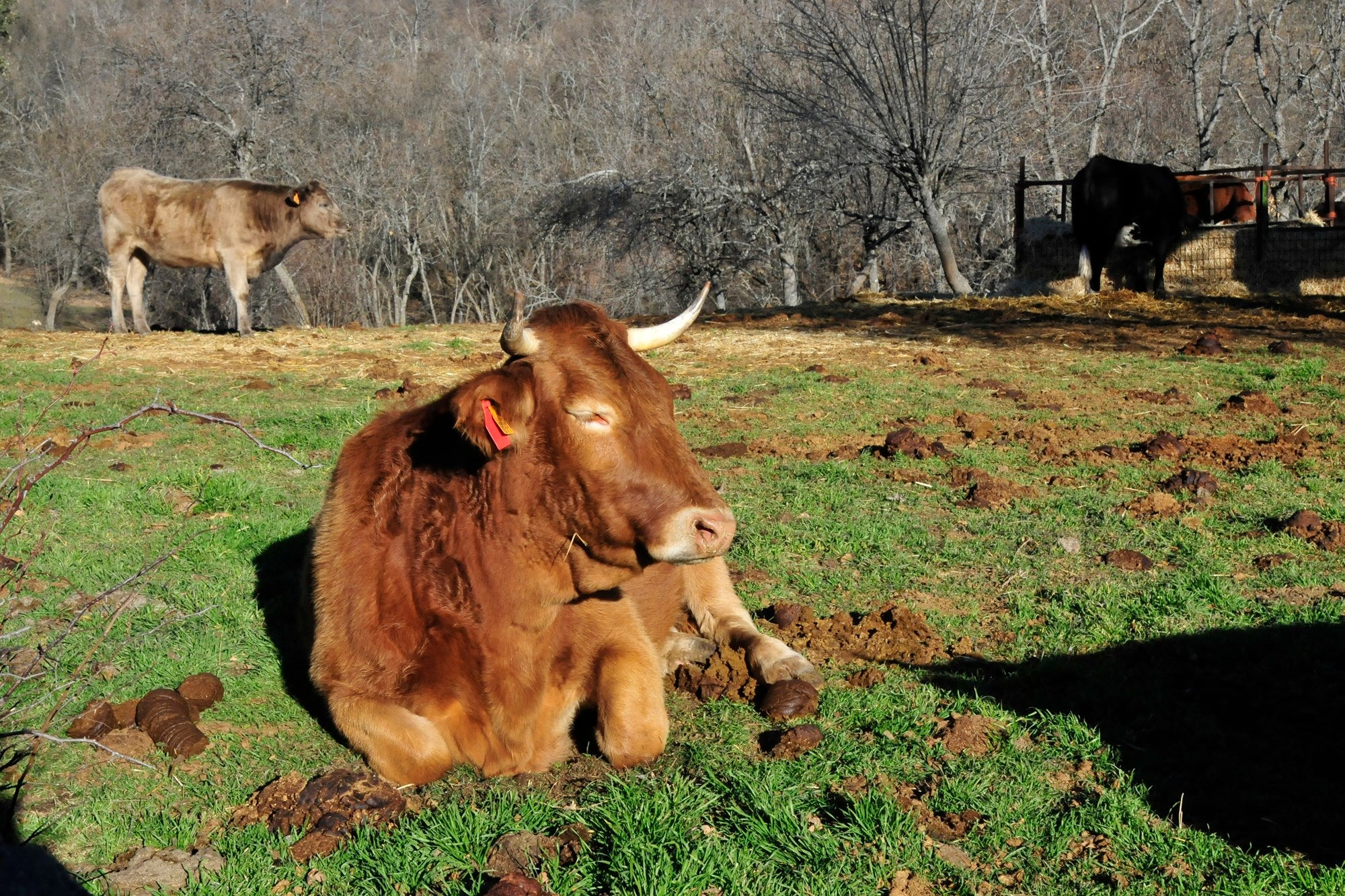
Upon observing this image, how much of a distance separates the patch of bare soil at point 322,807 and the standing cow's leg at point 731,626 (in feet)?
4.96

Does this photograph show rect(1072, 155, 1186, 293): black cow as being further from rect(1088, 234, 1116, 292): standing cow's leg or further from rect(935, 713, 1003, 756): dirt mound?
rect(935, 713, 1003, 756): dirt mound

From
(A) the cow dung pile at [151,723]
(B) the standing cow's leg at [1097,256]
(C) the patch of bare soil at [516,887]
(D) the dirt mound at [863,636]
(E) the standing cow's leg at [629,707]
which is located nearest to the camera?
(C) the patch of bare soil at [516,887]

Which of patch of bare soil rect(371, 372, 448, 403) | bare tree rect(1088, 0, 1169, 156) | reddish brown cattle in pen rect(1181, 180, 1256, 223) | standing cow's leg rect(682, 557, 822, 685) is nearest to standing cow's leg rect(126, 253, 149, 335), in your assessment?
patch of bare soil rect(371, 372, 448, 403)

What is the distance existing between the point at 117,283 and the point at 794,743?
51.8ft

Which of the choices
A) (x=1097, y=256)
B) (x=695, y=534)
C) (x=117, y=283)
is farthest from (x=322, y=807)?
(x=1097, y=256)

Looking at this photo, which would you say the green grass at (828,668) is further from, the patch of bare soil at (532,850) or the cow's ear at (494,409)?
the cow's ear at (494,409)

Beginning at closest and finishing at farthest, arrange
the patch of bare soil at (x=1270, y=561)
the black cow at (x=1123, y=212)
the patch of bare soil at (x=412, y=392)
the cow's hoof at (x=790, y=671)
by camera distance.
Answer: the cow's hoof at (x=790, y=671) → the patch of bare soil at (x=1270, y=561) → the patch of bare soil at (x=412, y=392) → the black cow at (x=1123, y=212)

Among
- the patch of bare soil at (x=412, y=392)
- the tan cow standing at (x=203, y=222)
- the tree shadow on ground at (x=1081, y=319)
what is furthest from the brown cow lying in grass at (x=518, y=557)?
the tan cow standing at (x=203, y=222)

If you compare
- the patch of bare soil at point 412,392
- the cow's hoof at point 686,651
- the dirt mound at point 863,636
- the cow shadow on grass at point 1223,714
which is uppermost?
the patch of bare soil at point 412,392

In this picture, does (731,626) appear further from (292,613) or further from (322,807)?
(292,613)

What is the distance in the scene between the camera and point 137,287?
17.0m

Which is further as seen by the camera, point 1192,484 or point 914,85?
point 914,85

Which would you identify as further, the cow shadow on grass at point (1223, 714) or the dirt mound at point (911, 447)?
the dirt mound at point (911, 447)

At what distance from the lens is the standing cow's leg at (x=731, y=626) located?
14.5 ft
